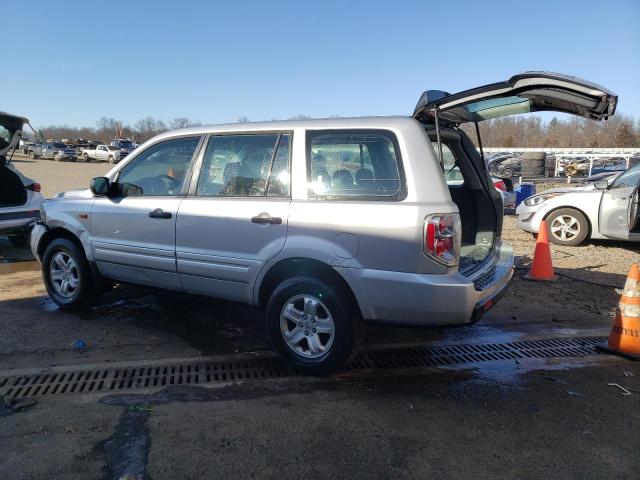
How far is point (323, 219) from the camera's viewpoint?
3508 millimetres

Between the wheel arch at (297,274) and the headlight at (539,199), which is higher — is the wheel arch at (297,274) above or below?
below

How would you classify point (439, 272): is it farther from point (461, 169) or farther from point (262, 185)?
point (461, 169)

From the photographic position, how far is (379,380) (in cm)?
371

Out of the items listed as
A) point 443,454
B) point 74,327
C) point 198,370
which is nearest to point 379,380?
point 443,454

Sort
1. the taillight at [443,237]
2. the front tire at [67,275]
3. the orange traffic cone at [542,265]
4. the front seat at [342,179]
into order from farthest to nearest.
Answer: the orange traffic cone at [542,265], the front tire at [67,275], the front seat at [342,179], the taillight at [443,237]

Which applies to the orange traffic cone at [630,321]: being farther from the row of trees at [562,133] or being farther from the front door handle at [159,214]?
the row of trees at [562,133]

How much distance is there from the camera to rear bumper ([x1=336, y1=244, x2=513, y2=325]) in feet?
10.7

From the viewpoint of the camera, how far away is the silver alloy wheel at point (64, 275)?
16.6 feet

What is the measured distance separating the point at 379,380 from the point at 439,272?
997 millimetres

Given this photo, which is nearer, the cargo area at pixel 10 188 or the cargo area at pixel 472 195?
the cargo area at pixel 472 195

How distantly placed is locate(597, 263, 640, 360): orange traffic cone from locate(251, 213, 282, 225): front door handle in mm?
3054

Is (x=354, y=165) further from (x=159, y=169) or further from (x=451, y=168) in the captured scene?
(x=159, y=169)

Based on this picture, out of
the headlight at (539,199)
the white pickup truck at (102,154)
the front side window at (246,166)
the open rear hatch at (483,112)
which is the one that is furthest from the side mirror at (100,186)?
the white pickup truck at (102,154)

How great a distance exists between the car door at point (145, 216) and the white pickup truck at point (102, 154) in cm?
4419
